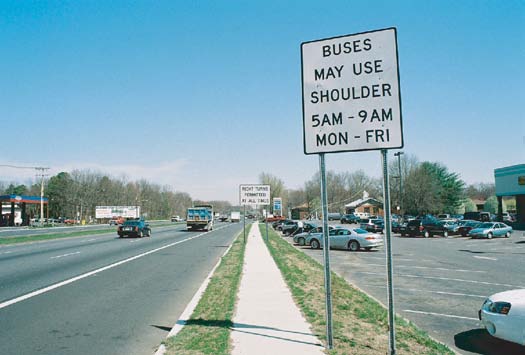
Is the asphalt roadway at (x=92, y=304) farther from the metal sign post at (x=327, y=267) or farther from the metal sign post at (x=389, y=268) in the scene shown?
the metal sign post at (x=389, y=268)

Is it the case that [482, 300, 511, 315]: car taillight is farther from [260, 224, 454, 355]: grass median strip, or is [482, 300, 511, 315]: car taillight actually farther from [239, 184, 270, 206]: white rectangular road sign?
[239, 184, 270, 206]: white rectangular road sign

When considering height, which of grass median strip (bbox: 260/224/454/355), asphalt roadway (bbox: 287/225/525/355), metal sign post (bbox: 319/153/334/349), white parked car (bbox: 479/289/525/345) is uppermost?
metal sign post (bbox: 319/153/334/349)

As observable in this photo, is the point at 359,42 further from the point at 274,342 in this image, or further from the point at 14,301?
the point at 14,301

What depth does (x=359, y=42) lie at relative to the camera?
5461 millimetres

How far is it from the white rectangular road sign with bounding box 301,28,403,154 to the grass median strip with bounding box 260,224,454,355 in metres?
2.70

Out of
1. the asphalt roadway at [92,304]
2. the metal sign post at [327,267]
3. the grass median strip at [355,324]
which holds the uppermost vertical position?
the metal sign post at [327,267]

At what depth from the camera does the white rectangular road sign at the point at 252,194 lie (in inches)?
906

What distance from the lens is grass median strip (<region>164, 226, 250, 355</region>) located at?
5520mm

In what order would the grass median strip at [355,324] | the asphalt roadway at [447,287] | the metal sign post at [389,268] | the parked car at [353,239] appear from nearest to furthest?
1. the metal sign post at [389,268]
2. the grass median strip at [355,324]
3. the asphalt roadway at [447,287]
4. the parked car at [353,239]

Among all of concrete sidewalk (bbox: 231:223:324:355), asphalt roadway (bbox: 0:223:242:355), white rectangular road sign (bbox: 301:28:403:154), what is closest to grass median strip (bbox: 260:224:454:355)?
concrete sidewalk (bbox: 231:223:324:355)

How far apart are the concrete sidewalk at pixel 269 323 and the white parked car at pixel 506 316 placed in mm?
2640

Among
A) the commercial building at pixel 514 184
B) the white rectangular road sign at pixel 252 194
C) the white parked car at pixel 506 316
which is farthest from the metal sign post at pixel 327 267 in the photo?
the commercial building at pixel 514 184

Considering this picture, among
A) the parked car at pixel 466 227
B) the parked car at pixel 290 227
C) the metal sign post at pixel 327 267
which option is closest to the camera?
the metal sign post at pixel 327 267

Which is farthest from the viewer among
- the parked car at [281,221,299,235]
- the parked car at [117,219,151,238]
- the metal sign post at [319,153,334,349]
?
the parked car at [281,221,299,235]
